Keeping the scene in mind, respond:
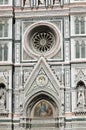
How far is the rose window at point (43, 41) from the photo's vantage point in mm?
35281

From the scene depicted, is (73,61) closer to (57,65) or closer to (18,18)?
(57,65)

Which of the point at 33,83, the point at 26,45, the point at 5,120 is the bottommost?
the point at 5,120

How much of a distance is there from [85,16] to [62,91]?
16.0 feet

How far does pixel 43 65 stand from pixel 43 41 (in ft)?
5.57

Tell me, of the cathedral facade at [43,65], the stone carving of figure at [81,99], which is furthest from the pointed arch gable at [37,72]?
the stone carving of figure at [81,99]

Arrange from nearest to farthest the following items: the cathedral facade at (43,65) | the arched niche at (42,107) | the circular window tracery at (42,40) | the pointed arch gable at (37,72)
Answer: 1. the cathedral facade at (43,65)
2. the pointed arch gable at (37,72)
3. the arched niche at (42,107)
4. the circular window tracery at (42,40)

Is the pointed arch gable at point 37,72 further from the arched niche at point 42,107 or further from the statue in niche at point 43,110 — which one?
the statue in niche at point 43,110

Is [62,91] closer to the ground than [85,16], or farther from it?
closer to the ground

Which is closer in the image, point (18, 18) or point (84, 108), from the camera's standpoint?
point (84, 108)

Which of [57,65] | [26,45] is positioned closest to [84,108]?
[57,65]

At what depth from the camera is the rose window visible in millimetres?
35281

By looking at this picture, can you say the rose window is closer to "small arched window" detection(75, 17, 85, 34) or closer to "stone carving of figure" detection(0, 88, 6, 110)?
"small arched window" detection(75, 17, 85, 34)

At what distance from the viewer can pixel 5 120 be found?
33812 millimetres

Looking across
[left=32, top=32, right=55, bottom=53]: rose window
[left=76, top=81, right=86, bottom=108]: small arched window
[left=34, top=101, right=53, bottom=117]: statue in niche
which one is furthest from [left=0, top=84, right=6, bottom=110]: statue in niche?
[left=76, top=81, right=86, bottom=108]: small arched window
